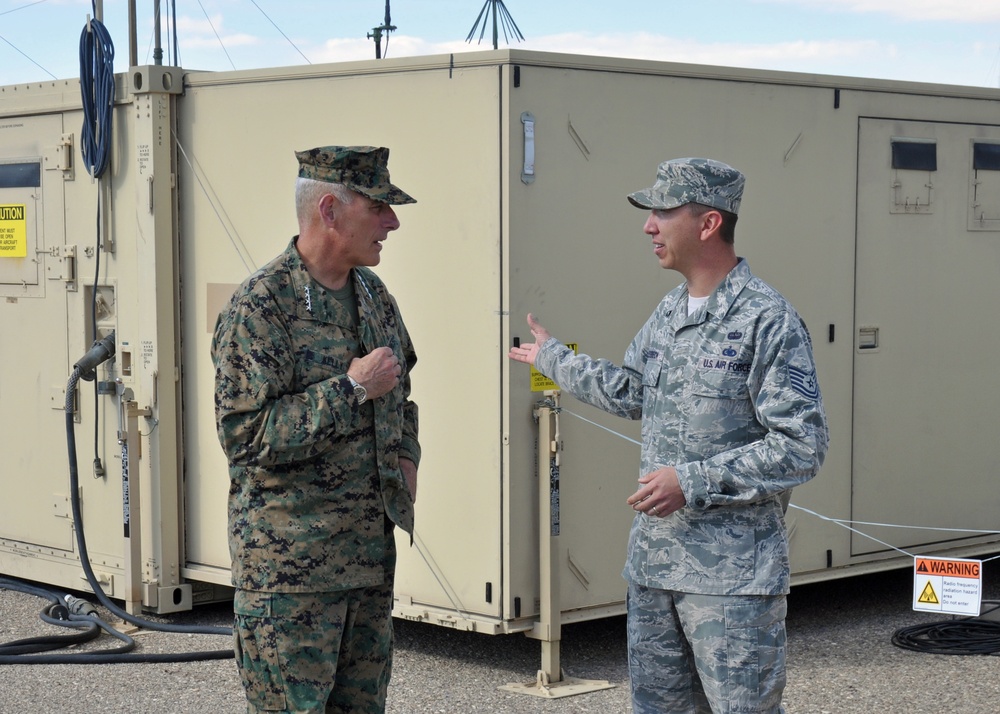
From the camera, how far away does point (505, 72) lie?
4828 mm

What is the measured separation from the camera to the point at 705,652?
10.1 ft

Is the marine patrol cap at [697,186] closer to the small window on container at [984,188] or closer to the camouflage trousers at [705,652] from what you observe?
the camouflage trousers at [705,652]

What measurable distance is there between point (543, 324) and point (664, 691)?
6.74 feet

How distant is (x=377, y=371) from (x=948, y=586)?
100 inches

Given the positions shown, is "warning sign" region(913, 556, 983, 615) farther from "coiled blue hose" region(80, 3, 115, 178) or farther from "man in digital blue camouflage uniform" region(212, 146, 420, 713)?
"coiled blue hose" region(80, 3, 115, 178)

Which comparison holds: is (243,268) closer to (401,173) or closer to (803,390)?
(401,173)

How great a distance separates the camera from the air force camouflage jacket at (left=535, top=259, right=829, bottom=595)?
301 centimetres

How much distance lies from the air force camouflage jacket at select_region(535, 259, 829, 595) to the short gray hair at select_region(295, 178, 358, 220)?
882 millimetres

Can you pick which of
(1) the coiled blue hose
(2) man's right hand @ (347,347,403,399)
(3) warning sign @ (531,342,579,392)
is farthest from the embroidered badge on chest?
(1) the coiled blue hose

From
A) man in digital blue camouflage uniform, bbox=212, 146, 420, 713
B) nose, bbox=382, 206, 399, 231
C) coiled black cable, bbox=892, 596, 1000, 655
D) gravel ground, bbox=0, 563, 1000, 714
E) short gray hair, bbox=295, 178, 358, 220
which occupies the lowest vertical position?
gravel ground, bbox=0, 563, 1000, 714

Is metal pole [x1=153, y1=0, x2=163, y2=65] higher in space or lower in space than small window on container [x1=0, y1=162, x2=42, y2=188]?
higher

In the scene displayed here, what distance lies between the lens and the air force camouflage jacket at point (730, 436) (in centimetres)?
301

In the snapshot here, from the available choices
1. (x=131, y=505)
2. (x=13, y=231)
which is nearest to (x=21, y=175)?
(x=13, y=231)

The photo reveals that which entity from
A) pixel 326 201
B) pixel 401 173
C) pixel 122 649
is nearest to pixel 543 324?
pixel 401 173
